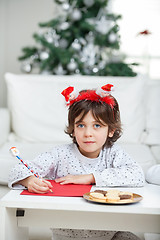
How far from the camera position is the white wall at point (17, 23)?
12.8 feet

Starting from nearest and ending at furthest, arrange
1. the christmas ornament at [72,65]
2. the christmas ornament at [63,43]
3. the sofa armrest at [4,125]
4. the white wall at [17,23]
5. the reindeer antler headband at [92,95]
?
the reindeer antler headband at [92,95] → the sofa armrest at [4,125] → the christmas ornament at [72,65] → the christmas ornament at [63,43] → the white wall at [17,23]

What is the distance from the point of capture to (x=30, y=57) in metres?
3.06

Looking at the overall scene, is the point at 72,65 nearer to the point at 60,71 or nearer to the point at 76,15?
the point at 60,71

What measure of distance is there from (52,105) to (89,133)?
3.59ft

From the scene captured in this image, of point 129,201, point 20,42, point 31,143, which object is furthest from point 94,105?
point 20,42

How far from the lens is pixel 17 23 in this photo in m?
3.90

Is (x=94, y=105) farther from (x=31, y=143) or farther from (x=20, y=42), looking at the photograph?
(x=20, y=42)

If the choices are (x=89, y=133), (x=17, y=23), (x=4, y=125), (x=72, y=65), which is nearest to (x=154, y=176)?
(x=89, y=133)

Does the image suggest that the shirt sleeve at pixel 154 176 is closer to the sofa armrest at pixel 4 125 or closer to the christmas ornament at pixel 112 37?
the sofa armrest at pixel 4 125

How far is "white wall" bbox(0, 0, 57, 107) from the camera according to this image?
389 centimetres

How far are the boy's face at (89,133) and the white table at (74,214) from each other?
0.29 metres

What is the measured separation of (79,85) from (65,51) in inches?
22.0

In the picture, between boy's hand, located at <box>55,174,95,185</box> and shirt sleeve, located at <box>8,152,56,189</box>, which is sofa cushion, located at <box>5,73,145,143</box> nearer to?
shirt sleeve, located at <box>8,152,56,189</box>

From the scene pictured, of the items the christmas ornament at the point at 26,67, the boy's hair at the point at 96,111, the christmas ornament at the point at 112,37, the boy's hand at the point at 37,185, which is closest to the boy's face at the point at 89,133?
the boy's hair at the point at 96,111
